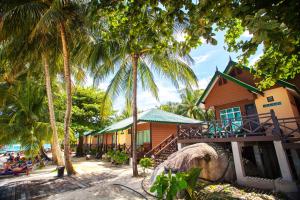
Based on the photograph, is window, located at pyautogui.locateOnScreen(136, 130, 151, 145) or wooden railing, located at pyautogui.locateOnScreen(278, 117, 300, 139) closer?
wooden railing, located at pyautogui.locateOnScreen(278, 117, 300, 139)

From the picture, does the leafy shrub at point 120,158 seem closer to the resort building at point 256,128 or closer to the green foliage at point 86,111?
the resort building at point 256,128

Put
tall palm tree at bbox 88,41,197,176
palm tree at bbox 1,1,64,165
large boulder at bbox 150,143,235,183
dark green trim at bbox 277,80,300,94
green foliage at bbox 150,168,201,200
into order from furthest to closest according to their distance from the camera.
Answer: tall palm tree at bbox 88,41,197,176
dark green trim at bbox 277,80,300,94
palm tree at bbox 1,1,64,165
large boulder at bbox 150,143,235,183
green foliage at bbox 150,168,201,200

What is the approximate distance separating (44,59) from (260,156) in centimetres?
1399

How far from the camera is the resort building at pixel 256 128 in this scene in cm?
732

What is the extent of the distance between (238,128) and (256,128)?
979 millimetres

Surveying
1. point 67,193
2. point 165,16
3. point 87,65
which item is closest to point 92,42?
point 87,65

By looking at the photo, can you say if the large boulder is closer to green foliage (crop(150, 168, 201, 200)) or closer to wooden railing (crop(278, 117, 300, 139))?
green foliage (crop(150, 168, 201, 200))

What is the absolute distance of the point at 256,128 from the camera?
26.8ft

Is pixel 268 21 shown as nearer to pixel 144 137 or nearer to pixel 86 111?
pixel 144 137

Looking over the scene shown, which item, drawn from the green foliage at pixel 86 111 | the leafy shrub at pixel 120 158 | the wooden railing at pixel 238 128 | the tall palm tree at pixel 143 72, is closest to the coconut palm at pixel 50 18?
the tall palm tree at pixel 143 72

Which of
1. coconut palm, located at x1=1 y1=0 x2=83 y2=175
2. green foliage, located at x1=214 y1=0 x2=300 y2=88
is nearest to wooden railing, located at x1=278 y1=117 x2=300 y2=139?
green foliage, located at x1=214 y1=0 x2=300 y2=88

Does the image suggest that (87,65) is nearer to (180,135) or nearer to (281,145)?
(180,135)

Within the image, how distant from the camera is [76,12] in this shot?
10.2m

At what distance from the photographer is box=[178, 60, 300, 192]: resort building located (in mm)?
7316
